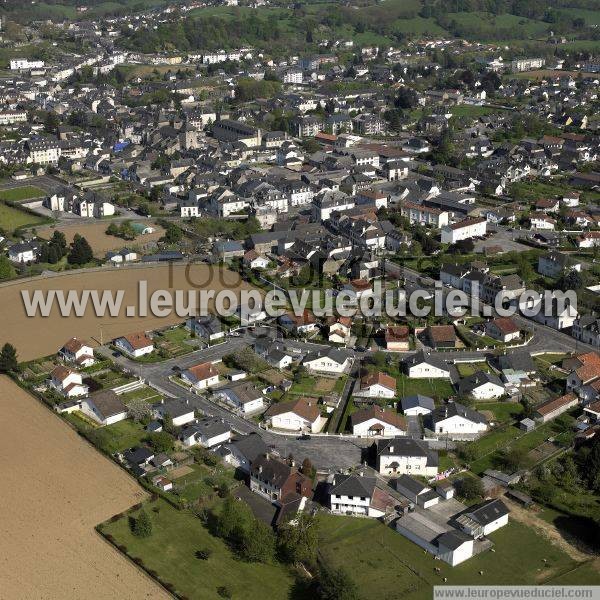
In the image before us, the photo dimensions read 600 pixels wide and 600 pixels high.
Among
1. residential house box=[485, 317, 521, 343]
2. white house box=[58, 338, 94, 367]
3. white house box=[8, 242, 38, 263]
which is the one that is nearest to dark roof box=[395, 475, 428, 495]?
residential house box=[485, 317, 521, 343]

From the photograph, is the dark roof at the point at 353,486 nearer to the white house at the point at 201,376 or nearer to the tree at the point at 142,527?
the tree at the point at 142,527

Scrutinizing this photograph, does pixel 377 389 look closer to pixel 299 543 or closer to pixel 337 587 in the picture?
pixel 299 543

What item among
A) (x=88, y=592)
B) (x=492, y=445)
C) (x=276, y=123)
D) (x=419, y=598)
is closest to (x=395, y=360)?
(x=492, y=445)

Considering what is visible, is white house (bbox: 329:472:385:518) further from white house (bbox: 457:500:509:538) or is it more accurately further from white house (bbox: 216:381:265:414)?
white house (bbox: 216:381:265:414)

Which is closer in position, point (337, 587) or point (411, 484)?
point (337, 587)

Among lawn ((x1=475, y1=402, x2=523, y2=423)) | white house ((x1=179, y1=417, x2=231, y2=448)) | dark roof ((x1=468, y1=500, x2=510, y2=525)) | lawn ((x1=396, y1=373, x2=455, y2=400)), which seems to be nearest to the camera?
dark roof ((x1=468, y1=500, x2=510, y2=525))

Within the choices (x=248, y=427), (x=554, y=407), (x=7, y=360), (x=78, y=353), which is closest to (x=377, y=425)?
(x=248, y=427)

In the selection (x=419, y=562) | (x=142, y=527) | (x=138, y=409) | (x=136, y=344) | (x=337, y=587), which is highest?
(x=337, y=587)
